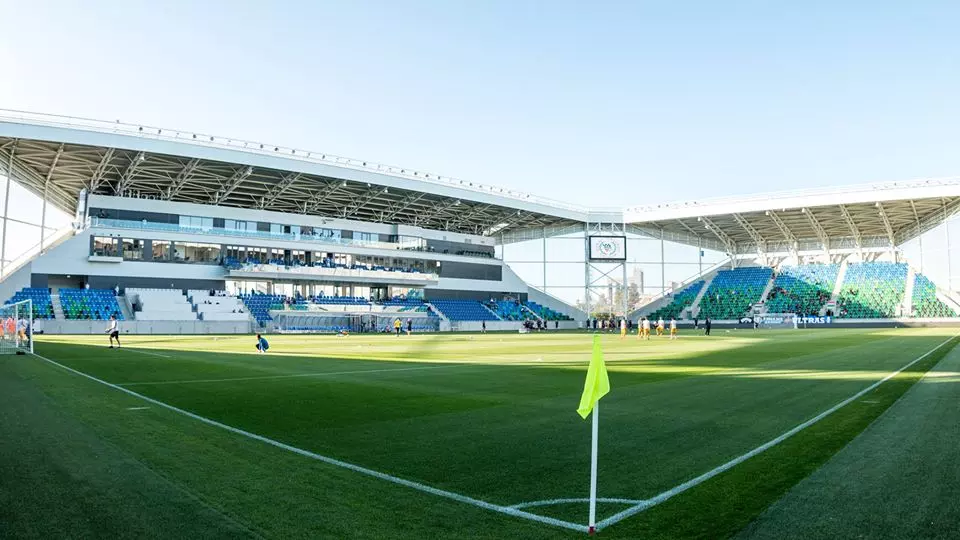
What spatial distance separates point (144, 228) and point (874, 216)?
252 ft

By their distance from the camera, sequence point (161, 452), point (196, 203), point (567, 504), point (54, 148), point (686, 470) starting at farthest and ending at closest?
point (196, 203)
point (54, 148)
point (161, 452)
point (686, 470)
point (567, 504)

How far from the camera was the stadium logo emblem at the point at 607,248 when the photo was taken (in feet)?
242

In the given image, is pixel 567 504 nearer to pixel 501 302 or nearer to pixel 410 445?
pixel 410 445

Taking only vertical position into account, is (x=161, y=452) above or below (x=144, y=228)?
below

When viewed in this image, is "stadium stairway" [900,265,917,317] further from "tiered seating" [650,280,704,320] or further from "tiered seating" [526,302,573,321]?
"tiered seating" [526,302,573,321]

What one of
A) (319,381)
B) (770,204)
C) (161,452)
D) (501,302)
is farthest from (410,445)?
(501,302)

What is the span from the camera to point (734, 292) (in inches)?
3086

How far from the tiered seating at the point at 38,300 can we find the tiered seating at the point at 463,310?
3806 cm

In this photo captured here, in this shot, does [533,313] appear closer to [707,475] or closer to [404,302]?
[404,302]

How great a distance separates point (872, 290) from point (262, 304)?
6605 centimetres

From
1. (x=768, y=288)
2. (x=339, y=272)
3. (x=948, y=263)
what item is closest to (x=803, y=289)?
(x=768, y=288)

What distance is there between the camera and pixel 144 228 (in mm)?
59188

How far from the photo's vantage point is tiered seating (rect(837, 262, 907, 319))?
66.4 m

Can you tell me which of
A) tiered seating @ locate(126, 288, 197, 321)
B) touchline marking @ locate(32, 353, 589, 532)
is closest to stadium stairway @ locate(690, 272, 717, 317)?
Result: tiered seating @ locate(126, 288, 197, 321)
